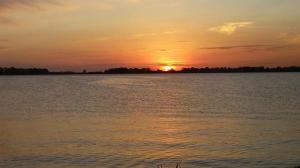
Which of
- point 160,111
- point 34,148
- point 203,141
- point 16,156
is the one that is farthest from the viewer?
point 160,111

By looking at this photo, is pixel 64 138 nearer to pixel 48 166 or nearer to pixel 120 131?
pixel 120 131

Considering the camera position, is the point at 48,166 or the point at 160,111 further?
the point at 160,111

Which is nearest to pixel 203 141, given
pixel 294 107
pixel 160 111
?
pixel 160 111

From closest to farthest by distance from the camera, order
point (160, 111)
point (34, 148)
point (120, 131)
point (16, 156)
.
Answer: point (16, 156) → point (34, 148) → point (120, 131) → point (160, 111)

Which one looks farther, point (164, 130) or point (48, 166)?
point (164, 130)

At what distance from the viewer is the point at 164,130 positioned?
28422mm

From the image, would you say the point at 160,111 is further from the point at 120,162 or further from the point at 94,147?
the point at 120,162

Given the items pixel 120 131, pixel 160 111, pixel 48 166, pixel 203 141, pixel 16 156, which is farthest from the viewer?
pixel 160 111

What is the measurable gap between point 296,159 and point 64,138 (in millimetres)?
12723

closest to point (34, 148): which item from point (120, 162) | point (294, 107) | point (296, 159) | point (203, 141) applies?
point (120, 162)

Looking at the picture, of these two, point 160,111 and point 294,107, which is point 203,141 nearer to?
point 160,111

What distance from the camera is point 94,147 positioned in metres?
22.4

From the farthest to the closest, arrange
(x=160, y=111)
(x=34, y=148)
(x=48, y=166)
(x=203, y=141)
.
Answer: (x=160, y=111), (x=203, y=141), (x=34, y=148), (x=48, y=166)

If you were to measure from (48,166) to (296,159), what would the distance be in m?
10.8
